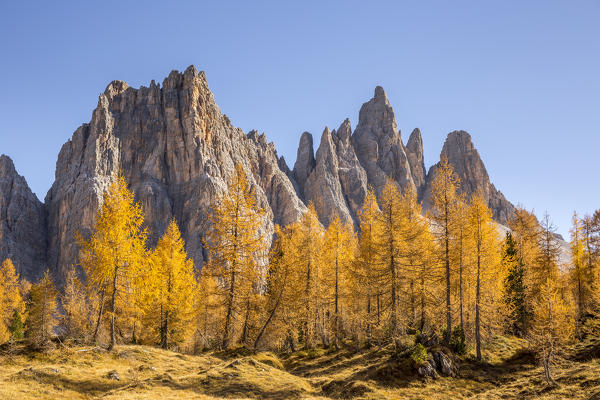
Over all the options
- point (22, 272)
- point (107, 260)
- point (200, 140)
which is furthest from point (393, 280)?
point (22, 272)

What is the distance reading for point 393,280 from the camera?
2330 cm

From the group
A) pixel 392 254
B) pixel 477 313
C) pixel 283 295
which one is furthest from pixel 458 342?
pixel 283 295

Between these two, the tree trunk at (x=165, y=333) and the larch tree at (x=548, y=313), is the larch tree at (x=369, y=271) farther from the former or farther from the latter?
the tree trunk at (x=165, y=333)

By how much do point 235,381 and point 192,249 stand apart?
7570 cm

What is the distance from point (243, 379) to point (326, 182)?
112196 mm

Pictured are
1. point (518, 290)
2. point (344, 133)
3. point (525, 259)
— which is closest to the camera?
point (518, 290)

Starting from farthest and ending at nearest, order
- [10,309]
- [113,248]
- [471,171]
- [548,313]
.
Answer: [471,171] → [10,309] → [548,313] → [113,248]

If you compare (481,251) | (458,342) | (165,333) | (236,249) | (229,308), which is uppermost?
(481,251)

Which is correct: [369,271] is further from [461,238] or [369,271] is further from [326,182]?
[326,182]

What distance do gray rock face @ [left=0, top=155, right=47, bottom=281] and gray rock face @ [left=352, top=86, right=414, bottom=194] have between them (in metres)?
109

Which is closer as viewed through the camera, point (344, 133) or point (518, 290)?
point (518, 290)

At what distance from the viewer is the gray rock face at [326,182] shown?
123500mm

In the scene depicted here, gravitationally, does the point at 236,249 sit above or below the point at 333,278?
above

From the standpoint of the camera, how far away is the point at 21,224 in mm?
97188
